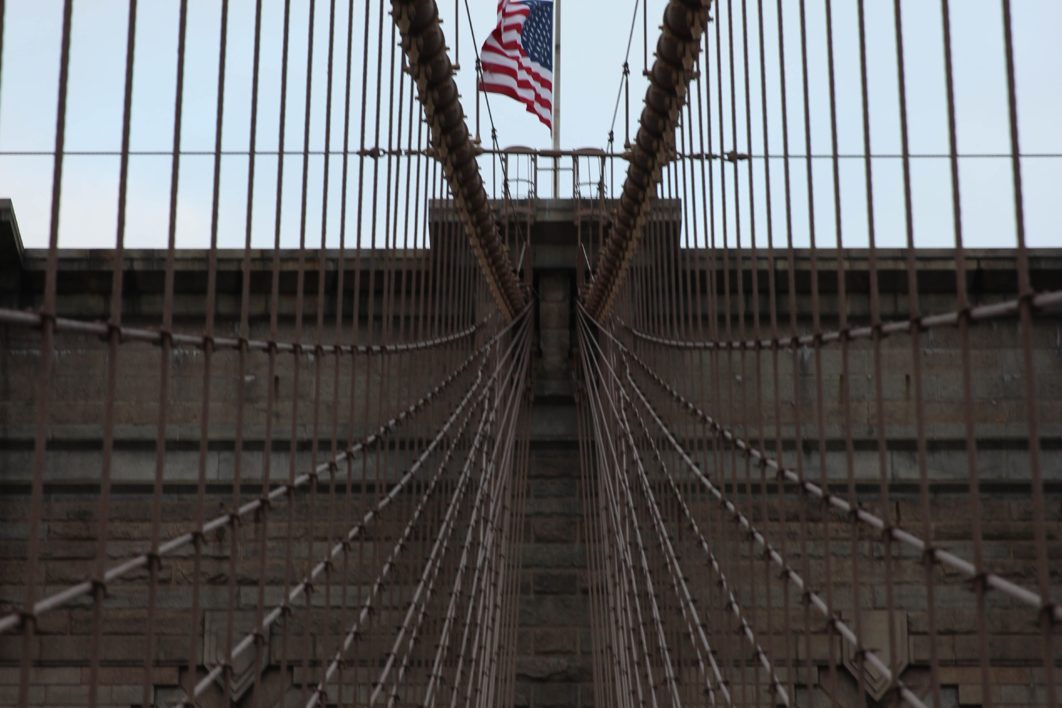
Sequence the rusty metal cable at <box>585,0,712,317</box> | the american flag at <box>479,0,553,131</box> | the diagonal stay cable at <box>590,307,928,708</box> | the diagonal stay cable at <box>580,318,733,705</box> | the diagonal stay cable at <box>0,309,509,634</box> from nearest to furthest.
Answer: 1. the diagonal stay cable at <box>0,309,509,634</box>
2. the diagonal stay cable at <box>590,307,928,708</box>
3. the diagonal stay cable at <box>580,318,733,705</box>
4. the rusty metal cable at <box>585,0,712,317</box>
5. the american flag at <box>479,0,553,131</box>

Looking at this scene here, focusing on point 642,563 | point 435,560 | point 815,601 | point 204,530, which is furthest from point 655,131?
point 204,530

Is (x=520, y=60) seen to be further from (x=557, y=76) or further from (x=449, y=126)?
(x=449, y=126)

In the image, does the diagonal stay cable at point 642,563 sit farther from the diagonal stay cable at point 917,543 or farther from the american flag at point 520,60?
the american flag at point 520,60

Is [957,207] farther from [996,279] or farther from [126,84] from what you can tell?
[996,279]

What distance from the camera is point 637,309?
565 cm

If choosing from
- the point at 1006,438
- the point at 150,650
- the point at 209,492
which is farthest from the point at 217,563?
the point at 150,650

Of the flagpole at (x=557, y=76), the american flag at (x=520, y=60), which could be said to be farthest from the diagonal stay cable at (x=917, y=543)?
the flagpole at (x=557, y=76)

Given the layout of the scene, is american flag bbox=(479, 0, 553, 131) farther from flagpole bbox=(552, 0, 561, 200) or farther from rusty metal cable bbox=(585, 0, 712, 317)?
rusty metal cable bbox=(585, 0, 712, 317)

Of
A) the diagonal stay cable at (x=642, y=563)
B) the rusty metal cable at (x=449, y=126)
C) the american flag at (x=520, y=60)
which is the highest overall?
the american flag at (x=520, y=60)

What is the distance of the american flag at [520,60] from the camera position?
7.82 meters

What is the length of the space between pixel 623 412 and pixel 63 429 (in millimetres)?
3370

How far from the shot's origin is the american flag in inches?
308

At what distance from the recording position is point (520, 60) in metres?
8.05

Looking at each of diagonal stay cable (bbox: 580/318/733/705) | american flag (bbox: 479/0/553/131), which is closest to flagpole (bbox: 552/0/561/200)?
american flag (bbox: 479/0/553/131)
